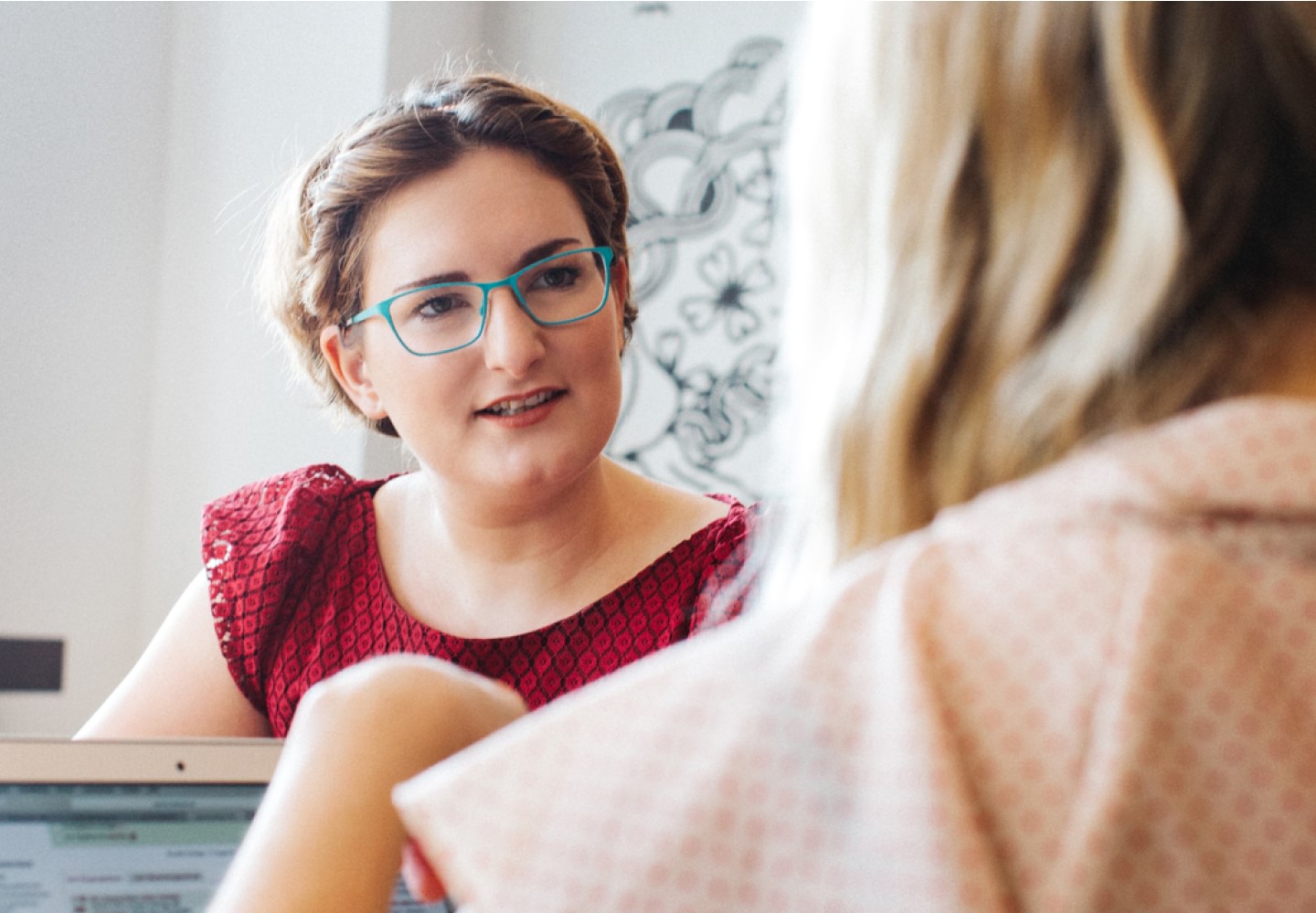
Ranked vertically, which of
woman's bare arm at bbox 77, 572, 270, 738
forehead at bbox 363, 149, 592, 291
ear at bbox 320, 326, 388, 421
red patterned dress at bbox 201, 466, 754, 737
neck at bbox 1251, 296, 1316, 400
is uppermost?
neck at bbox 1251, 296, 1316, 400

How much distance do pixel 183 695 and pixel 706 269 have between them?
4.75ft

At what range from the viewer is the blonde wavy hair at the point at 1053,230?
455mm

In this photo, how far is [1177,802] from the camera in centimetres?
37

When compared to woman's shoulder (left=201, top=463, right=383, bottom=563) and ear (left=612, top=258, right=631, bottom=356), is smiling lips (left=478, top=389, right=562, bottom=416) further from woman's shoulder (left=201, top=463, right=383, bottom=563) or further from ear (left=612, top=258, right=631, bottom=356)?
woman's shoulder (left=201, top=463, right=383, bottom=563)

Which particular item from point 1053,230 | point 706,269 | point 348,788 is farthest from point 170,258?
point 1053,230

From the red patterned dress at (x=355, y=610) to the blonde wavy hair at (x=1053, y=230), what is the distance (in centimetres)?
69

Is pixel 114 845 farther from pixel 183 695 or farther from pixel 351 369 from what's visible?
pixel 351 369

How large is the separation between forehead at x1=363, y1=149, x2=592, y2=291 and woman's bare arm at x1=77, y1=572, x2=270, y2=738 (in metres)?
0.39

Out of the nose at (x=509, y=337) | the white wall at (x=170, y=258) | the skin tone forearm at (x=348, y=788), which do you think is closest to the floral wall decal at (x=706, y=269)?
the white wall at (x=170, y=258)

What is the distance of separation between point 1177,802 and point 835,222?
0.25m

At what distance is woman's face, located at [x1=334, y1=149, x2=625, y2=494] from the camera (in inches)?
45.2

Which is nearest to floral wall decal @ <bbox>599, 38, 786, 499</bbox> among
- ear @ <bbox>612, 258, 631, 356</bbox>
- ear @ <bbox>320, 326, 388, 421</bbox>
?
ear @ <bbox>612, 258, 631, 356</bbox>

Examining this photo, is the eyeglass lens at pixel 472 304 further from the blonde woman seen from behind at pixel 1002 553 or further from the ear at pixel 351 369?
the blonde woman seen from behind at pixel 1002 553

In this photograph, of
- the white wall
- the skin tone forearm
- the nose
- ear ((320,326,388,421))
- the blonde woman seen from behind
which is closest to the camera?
the blonde woman seen from behind
